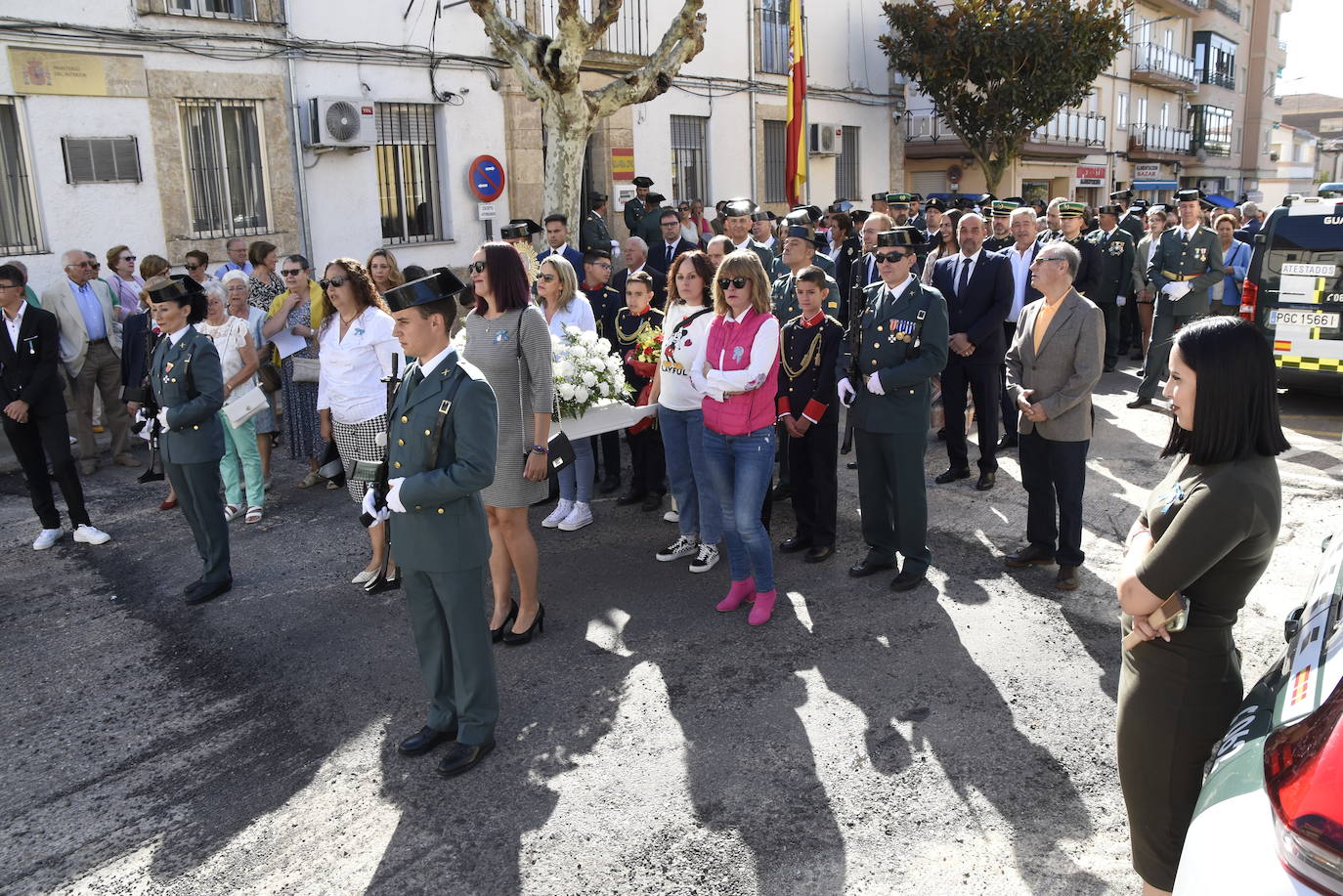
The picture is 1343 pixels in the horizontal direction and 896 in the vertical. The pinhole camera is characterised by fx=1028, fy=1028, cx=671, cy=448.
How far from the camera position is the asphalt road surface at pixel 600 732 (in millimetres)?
3643

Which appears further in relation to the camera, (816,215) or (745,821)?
(816,215)

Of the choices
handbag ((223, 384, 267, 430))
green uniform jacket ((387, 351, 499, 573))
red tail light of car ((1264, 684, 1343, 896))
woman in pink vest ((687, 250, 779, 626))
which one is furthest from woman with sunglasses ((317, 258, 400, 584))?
red tail light of car ((1264, 684, 1343, 896))

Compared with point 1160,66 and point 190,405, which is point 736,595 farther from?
point 1160,66

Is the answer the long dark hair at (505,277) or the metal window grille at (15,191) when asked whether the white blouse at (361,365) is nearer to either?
the long dark hair at (505,277)

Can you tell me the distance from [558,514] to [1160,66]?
1535 inches

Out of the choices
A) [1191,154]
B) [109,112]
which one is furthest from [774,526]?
[1191,154]

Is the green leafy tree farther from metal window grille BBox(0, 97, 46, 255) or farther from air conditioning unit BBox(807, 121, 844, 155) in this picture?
metal window grille BBox(0, 97, 46, 255)

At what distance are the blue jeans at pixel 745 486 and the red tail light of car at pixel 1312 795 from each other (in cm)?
333

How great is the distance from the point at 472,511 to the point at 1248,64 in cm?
5870

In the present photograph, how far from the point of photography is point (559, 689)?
4934mm

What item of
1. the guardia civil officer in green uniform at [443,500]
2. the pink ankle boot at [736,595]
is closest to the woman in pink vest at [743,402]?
the pink ankle boot at [736,595]

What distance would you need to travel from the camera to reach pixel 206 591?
621 cm

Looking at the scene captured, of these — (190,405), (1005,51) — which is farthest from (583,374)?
(1005,51)

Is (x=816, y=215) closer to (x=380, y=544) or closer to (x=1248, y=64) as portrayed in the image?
(x=380, y=544)
